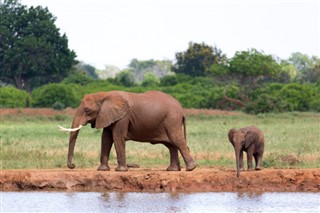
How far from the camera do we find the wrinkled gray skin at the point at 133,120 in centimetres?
1991

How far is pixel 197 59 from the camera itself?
77062 mm

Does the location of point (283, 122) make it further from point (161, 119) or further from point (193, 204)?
point (193, 204)

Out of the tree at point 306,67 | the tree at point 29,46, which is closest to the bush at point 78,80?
the tree at point 29,46

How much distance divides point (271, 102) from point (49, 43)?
2155 cm

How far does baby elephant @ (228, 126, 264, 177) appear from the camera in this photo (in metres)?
19.7

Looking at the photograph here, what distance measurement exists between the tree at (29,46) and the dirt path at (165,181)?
148ft

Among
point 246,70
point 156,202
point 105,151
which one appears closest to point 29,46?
point 246,70

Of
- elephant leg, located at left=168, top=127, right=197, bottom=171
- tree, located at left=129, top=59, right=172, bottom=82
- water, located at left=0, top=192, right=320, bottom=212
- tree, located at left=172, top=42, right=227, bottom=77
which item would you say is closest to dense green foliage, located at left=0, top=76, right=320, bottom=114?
tree, located at left=172, top=42, right=227, bottom=77

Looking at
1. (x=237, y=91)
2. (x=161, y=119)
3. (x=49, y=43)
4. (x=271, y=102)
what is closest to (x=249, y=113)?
(x=271, y=102)

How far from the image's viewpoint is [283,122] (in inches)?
1614

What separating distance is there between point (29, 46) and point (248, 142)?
45.4 metres

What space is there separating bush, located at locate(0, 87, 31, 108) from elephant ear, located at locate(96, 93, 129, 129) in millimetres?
33532

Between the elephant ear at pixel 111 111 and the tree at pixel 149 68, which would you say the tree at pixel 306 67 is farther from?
the elephant ear at pixel 111 111

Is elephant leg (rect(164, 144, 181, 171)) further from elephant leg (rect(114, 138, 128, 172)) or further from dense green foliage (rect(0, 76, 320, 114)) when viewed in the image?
dense green foliage (rect(0, 76, 320, 114))
